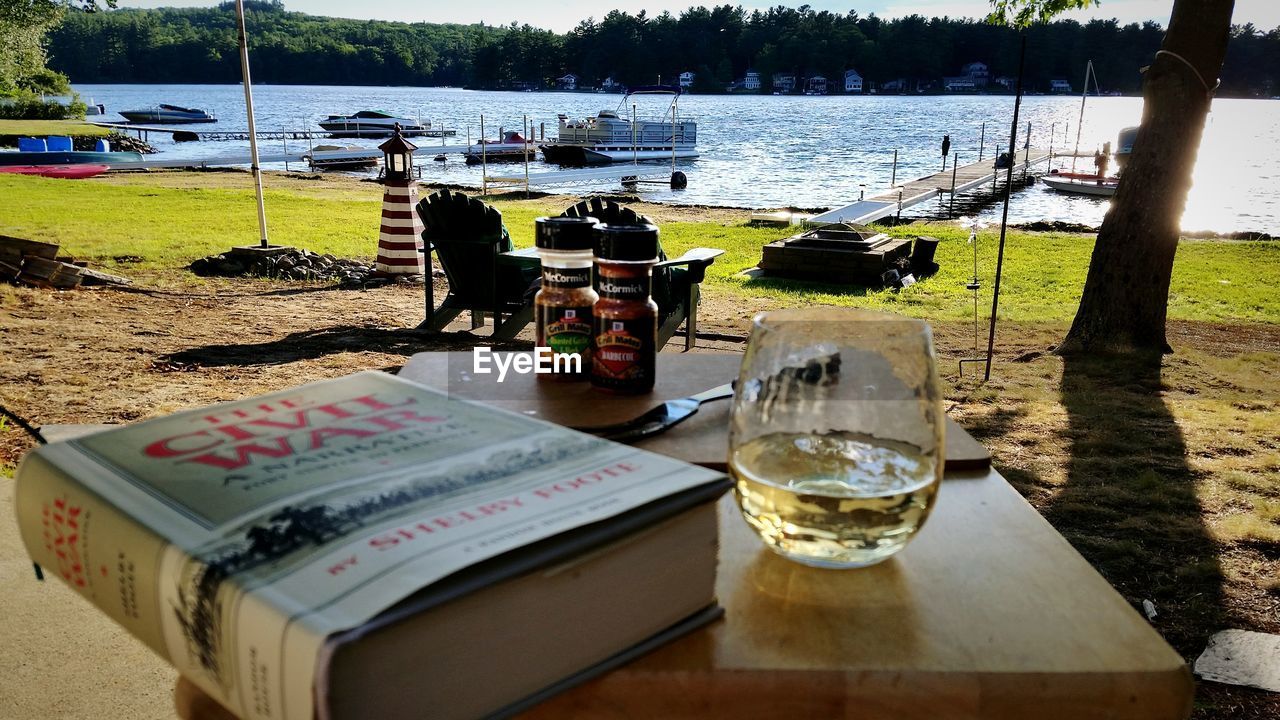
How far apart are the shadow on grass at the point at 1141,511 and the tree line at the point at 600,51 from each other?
93.5m

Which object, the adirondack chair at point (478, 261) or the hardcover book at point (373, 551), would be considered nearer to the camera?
the hardcover book at point (373, 551)

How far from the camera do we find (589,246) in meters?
1.49

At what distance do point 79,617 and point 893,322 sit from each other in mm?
2515

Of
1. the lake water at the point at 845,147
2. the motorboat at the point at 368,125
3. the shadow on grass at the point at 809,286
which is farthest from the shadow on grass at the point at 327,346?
the motorboat at the point at 368,125

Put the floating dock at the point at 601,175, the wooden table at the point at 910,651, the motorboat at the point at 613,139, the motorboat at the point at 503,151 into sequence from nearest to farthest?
1. the wooden table at the point at 910,651
2. the floating dock at the point at 601,175
3. the motorboat at the point at 613,139
4. the motorboat at the point at 503,151

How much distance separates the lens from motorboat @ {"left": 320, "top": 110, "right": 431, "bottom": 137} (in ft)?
172

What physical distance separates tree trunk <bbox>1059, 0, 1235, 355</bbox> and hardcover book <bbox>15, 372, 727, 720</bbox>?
261 inches

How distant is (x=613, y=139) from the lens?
40.2m

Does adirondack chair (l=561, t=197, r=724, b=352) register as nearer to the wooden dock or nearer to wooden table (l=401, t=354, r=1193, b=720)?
wooden table (l=401, t=354, r=1193, b=720)

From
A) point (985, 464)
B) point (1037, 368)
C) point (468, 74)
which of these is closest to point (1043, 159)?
point (1037, 368)

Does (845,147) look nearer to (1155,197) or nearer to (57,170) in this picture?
(57,170)

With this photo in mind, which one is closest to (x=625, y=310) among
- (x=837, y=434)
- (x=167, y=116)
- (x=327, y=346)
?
(x=837, y=434)

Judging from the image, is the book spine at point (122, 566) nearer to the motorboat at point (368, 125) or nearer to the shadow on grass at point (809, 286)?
the shadow on grass at point (809, 286)

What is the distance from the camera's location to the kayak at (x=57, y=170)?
71.2 feet
